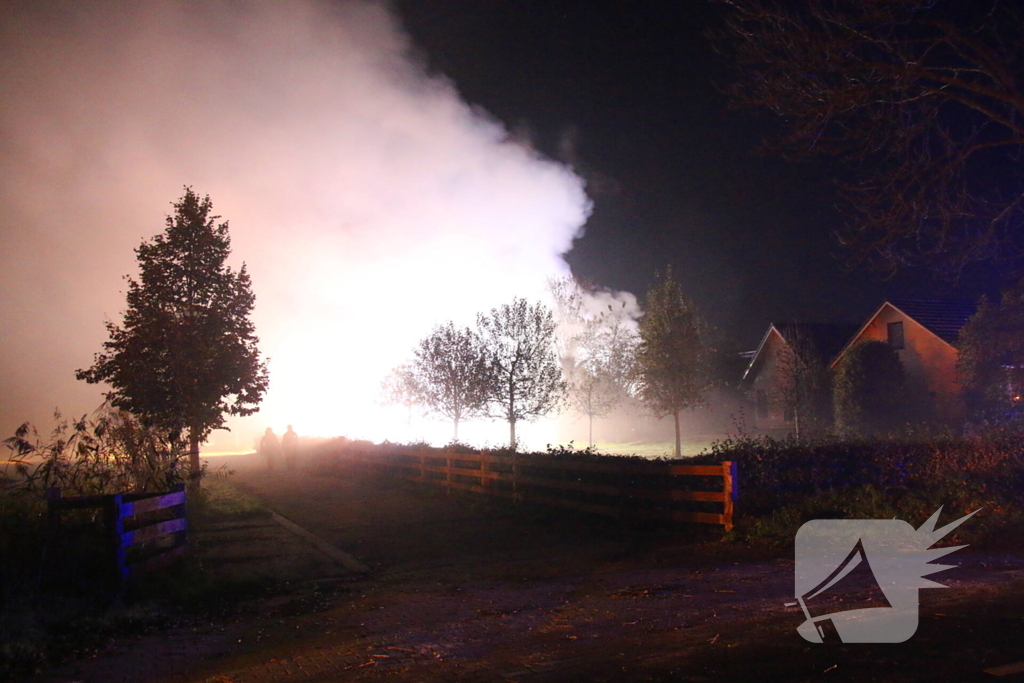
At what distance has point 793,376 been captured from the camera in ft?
120

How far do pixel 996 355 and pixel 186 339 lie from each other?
30.4m

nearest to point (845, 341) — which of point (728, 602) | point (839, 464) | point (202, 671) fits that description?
point (839, 464)

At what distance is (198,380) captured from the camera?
20.3 metres

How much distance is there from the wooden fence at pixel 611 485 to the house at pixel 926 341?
86.2ft

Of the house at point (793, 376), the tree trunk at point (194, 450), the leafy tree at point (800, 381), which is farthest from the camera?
the house at point (793, 376)

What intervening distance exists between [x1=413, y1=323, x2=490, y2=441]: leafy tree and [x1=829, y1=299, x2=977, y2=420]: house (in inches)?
714

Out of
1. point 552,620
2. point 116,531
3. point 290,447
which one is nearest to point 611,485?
point 552,620

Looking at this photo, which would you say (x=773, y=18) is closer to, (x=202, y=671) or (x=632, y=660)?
(x=632, y=660)

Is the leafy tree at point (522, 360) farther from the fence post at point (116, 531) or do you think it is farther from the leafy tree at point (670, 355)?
the fence post at point (116, 531)

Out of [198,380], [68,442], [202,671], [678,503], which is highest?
[198,380]

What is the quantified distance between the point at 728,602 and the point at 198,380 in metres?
17.1

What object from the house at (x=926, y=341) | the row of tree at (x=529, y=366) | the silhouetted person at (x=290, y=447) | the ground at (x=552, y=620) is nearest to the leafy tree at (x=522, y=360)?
the row of tree at (x=529, y=366)

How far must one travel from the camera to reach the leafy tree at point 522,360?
1310 inches

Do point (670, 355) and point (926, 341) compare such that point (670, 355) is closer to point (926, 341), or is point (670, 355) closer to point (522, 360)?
point (522, 360)
